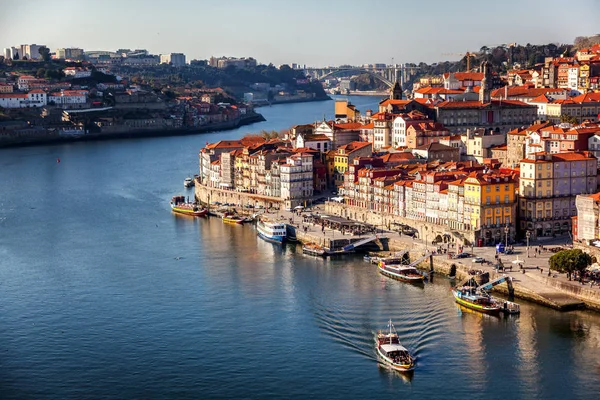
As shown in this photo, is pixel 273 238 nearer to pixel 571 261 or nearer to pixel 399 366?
pixel 571 261

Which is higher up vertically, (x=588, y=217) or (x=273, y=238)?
(x=588, y=217)

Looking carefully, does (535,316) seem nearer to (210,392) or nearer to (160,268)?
(210,392)

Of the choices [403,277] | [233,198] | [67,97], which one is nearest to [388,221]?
[403,277]

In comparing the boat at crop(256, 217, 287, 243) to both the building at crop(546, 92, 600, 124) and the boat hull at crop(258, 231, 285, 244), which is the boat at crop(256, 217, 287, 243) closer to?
the boat hull at crop(258, 231, 285, 244)

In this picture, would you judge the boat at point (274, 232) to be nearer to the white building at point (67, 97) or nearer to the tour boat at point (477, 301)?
the tour boat at point (477, 301)

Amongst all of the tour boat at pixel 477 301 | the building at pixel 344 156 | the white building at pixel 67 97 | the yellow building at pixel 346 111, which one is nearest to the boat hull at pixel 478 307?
the tour boat at pixel 477 301

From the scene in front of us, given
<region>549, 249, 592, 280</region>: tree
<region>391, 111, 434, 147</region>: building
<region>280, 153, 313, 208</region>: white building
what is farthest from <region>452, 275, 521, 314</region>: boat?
<region>391, 111, 434, 147</region>: building
